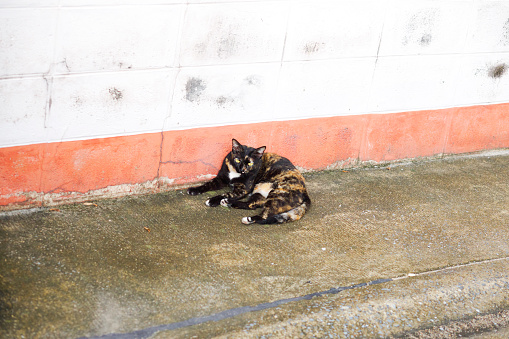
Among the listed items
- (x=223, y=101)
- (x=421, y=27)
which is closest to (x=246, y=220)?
(x=223, y=101)

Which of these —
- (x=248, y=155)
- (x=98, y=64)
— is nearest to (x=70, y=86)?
(x=98, y=64)

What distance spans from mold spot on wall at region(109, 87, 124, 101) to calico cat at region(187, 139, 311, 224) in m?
1.26

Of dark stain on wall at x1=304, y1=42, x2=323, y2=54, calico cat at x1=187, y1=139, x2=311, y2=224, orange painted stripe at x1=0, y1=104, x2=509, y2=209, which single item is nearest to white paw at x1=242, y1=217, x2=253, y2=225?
calico cat at x1=187, y1=139, x2=311, y2=224

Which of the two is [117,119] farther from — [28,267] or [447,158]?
[447,158]

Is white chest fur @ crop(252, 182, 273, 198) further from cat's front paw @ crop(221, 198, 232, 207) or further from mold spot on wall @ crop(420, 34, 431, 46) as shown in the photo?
mold spot on wall @ crop(420, 34, 431, 46)

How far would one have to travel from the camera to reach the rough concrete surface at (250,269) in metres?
3.79

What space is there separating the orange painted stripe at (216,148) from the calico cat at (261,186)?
216 millimetres

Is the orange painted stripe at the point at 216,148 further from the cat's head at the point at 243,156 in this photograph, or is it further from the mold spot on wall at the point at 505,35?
the mold spot on wall at the point at 505,35

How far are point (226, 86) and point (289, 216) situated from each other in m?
1.55

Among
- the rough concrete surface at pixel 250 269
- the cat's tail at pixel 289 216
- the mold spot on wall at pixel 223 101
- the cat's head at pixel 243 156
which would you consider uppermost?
the mold spot on wall at pixel 223 101

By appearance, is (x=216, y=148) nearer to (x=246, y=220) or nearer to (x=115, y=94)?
(x=246, y=220)

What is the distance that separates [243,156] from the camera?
5516 millimetres

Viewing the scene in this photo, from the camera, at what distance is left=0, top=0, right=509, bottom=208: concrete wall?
15.0 feet

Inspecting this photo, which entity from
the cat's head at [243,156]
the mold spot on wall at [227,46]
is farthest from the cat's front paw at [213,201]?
the mold spot on wall at [227,46]
